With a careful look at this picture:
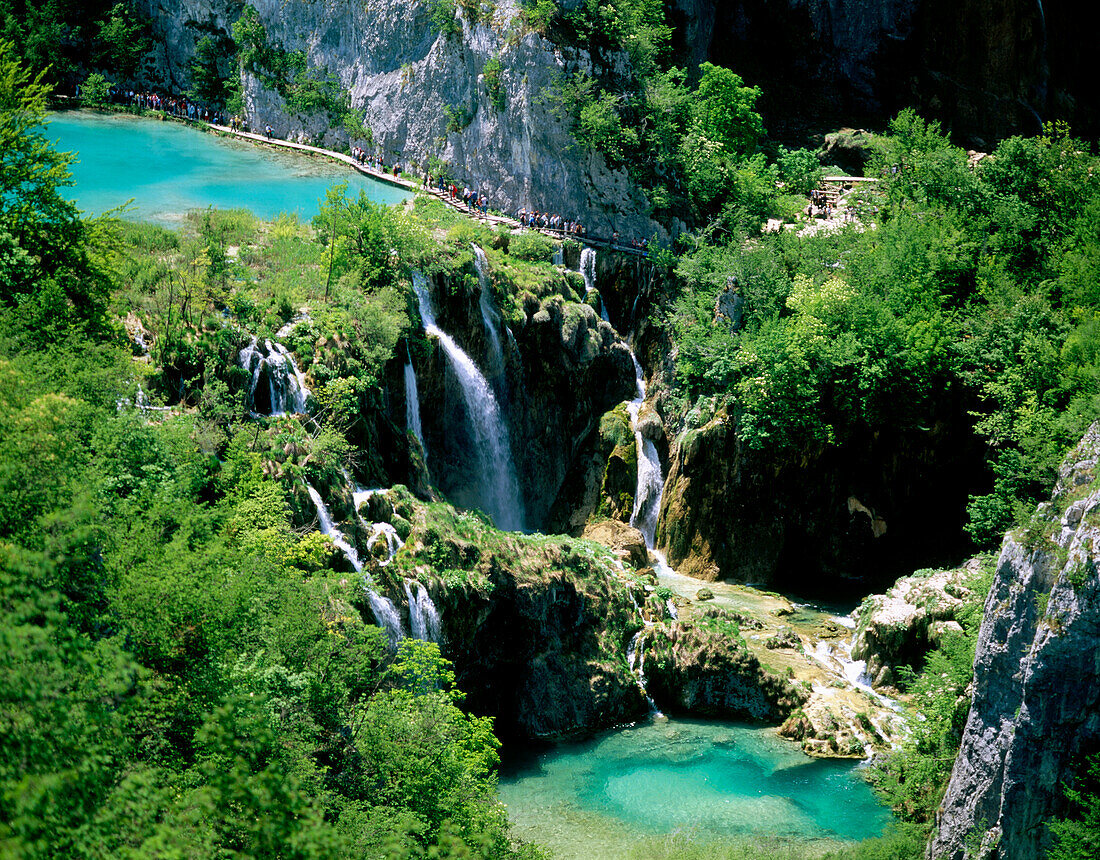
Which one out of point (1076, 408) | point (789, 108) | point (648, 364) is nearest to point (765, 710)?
point (1076, 408)

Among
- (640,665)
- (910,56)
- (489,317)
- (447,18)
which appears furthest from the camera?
(910,56)

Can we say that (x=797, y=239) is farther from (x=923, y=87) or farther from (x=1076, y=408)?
(x=923, y=87)

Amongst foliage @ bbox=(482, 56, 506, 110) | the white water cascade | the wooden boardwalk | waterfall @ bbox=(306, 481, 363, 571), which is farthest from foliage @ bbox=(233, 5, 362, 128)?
waterfall @ bbox=(306, 481, 363, 571)

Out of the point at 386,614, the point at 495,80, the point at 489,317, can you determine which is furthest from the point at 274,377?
the point at 495,80

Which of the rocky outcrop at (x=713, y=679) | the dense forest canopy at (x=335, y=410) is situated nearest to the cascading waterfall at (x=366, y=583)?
the dense forest canopy at (x=335, y=410)

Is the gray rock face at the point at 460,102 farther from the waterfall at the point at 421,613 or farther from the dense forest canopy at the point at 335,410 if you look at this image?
the waterfall at the point at 421,613

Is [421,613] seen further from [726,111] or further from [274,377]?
[726,111]
